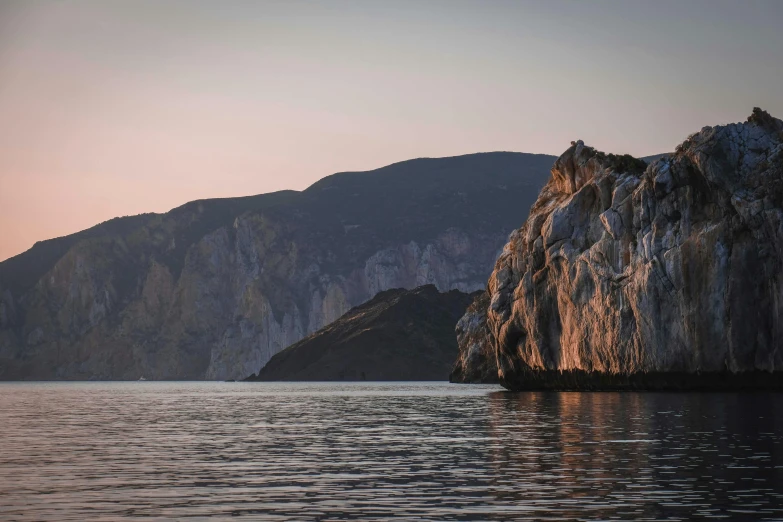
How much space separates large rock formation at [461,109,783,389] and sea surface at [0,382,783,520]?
3526cm

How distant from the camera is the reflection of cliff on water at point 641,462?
27.8m

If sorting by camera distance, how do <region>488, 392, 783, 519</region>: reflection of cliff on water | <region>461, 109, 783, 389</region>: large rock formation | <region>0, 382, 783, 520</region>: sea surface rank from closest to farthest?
1. <region>0, 382, 783, 520</region>: sea surface
2. <region>488, 392, 783, 519</region>: reflection of cliff on water
3. <region>461, 109, 783, 389</region>: large rock formation

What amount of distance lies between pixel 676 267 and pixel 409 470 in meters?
72.7

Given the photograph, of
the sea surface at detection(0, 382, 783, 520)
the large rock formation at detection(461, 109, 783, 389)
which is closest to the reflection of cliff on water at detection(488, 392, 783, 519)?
the sea surface at detection(0, 382, 783, 520)

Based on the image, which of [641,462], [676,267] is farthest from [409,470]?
[676,267]

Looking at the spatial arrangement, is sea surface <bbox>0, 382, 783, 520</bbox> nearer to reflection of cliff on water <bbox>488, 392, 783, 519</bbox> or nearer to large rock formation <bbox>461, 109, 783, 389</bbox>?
reflection of cliff on water <bbox>488, 392, 783, 519</bbox>

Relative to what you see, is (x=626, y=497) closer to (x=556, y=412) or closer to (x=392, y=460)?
(x=392, y=460)

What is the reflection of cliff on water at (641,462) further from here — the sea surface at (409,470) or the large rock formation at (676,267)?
the large rock formation at (676,267)

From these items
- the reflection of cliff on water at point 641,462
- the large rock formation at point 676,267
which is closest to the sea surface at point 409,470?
the reflection of cliff on water at point 641,462

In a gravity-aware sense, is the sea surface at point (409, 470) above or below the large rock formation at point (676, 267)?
below

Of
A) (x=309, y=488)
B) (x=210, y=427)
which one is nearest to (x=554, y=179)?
(x=210, y=427)

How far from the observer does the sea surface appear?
89.1 ft

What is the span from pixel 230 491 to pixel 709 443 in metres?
21.9

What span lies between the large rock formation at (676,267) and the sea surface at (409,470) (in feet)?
116
